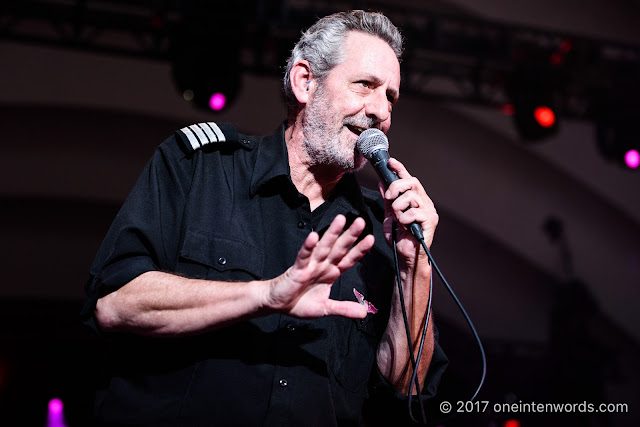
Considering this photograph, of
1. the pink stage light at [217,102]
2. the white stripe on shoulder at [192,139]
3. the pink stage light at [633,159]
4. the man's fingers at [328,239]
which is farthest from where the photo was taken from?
the pink stage light at [633,159]

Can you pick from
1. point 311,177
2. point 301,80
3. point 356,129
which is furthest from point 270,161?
point 301,80

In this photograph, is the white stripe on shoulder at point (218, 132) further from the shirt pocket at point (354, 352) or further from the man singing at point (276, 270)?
the shirt pocket at point (354, 352)

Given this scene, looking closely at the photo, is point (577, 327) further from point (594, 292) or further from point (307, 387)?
point (307, 387)

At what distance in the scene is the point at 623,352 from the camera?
28.6ft

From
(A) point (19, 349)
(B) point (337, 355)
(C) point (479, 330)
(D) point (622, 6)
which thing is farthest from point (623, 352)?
(B) point (337, 355)

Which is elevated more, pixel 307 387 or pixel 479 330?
pixel 307 387

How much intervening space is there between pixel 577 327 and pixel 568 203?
89.6 inches

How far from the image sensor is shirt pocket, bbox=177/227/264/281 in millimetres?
1633

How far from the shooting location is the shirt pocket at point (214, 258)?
1.63 m

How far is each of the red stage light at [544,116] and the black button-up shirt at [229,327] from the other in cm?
408

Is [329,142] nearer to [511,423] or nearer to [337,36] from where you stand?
[337,36]

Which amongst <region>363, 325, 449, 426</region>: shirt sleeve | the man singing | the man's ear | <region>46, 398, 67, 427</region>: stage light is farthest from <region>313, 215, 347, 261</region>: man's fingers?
<region>46, 398, 67, 427</region>: stage light

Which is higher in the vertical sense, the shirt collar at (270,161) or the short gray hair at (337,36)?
the short gray hair at (337,36)

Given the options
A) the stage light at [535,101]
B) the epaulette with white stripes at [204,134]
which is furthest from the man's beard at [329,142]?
the stage light at [535,101]
